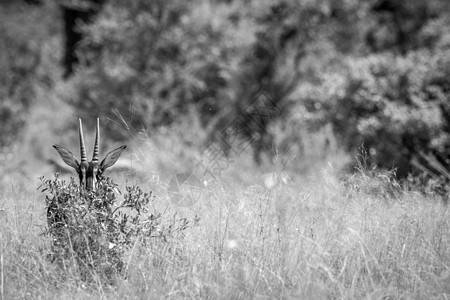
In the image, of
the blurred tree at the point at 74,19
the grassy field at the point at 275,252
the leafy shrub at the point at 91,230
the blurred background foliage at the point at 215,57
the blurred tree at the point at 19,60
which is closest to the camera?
the grassy field at the point at 275,252

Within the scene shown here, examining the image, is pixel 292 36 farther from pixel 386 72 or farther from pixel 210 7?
pixel 386 72

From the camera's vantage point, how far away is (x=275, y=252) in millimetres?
4551

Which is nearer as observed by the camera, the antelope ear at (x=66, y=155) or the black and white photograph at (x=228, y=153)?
the black and white photograph at (x=228, y=153)

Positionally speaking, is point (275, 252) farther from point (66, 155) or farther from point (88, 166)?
point (66, 155)

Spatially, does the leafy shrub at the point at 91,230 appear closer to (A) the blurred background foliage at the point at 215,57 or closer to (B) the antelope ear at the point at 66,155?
(B) the antelope ear at the point at 66,155

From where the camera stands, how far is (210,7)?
14.9m

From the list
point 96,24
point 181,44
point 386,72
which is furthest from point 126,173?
point 96,24

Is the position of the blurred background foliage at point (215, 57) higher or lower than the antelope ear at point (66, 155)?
higher

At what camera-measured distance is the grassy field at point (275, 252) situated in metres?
4.12

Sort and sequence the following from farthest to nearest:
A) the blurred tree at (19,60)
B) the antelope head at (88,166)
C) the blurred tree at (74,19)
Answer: the blurred tree at (74,19) → the blurred tree at (19,60) → the antelope head at (88,166)

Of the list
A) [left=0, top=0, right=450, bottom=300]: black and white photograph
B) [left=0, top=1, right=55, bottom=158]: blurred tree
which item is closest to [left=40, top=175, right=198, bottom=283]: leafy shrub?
[left=0, top=0, right=450, bottom=300]: black and white photograph

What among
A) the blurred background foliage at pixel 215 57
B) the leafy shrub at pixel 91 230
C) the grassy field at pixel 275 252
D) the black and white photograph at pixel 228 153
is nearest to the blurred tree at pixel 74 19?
the black and white photograph at pixel 228 153

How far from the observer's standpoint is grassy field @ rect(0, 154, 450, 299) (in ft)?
13.5

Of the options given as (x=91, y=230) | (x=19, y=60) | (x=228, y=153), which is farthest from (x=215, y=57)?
(x=91, y=230)
